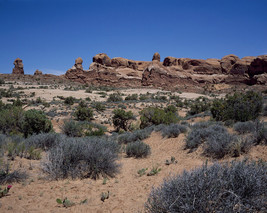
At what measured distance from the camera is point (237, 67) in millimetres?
54719

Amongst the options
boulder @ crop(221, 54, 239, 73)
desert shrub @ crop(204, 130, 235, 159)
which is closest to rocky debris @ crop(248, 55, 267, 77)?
boulder @ crop(221, 54, 239, 73)

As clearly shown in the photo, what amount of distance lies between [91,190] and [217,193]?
2622 mm

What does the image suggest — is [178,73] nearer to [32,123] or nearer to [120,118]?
[120,118]

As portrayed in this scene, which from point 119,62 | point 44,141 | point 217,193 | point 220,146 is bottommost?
point 44,141

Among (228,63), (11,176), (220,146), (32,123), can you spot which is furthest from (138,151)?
(228,63)

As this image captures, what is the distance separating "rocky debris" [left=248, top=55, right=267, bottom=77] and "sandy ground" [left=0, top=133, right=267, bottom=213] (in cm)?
5448

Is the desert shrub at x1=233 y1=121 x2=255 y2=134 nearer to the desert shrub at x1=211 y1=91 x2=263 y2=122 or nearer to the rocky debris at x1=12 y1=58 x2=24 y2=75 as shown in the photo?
the desert shrub at x1=211 y1=91 x2=263 y2=122

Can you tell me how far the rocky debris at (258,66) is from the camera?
46.7 metres

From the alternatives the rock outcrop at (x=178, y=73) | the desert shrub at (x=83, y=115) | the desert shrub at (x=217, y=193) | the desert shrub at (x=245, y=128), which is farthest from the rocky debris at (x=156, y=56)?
the desert shrub at (x=217, y=193)

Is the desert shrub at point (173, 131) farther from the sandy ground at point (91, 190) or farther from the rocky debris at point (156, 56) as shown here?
the rocky debris at point (156, 56)

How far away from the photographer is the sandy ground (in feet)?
9.83

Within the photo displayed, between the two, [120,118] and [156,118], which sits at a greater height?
[156,118]

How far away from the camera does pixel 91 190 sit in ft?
12.1

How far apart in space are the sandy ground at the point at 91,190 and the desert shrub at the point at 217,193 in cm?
97
